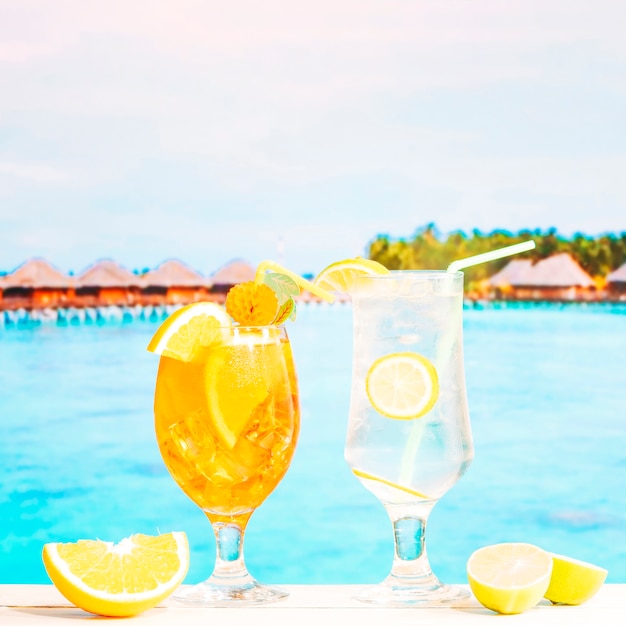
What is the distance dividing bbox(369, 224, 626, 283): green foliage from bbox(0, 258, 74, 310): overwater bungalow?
2206 millimetres

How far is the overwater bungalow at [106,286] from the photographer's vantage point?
293 inches

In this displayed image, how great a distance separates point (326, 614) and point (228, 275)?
6.58 metres

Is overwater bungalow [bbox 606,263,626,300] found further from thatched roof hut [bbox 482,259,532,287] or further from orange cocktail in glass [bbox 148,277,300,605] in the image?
orange cocktail in glass [bbox 148,277,300,605]

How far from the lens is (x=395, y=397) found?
3.42 feet

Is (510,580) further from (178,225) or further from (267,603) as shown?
(178,225)

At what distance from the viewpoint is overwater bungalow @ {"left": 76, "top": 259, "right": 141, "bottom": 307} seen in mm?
7438

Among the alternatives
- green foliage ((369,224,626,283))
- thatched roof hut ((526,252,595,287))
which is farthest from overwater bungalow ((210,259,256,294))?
thatched roof hut ((526,252,595,287))

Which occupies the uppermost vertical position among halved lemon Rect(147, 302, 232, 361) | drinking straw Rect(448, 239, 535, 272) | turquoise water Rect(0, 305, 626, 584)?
drinking straw Rect(448, 239, 535, 272)

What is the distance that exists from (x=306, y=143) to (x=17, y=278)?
7.36ft

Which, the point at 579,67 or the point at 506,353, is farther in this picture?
the point at 506,353

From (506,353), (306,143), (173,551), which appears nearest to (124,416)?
(306,143)

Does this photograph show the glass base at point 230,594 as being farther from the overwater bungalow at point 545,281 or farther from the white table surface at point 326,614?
the overwater bungalow at point 545,281

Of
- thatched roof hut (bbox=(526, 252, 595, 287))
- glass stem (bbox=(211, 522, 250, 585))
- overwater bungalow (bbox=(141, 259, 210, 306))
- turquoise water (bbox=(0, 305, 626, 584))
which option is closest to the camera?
glass stem (bbox=(211, 522, 250, 585))

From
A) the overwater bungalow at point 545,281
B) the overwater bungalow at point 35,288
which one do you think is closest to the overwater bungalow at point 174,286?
the overwater bungalow at point 35,288
